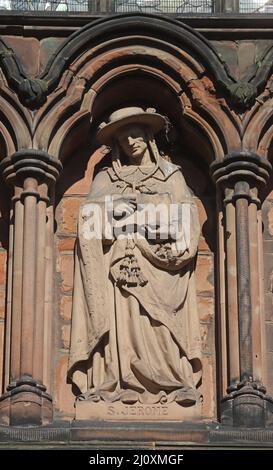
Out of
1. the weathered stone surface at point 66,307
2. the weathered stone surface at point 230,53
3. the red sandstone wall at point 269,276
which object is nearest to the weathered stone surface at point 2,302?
the weathered stone surface at point 66,307

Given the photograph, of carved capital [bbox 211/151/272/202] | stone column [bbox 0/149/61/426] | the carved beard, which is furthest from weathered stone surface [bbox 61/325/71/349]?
carved capital [bbox 211/151/272/202]

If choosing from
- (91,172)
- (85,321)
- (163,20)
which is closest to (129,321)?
(85,321)

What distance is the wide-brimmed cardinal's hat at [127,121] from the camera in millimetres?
15422

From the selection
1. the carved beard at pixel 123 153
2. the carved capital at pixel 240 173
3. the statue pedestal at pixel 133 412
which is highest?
the carved beard at pixel 123 153

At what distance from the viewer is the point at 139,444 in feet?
45.9

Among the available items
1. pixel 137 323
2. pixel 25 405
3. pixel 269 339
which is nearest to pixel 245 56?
pixel 269 339

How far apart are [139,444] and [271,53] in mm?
3301

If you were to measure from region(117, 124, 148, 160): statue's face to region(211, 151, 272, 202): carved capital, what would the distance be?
2.07ft

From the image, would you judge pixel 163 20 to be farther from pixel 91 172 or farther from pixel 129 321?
pixel 129 321

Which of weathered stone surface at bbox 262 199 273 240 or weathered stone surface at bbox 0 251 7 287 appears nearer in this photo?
weathered stone surface at bbox 0 251 7 287

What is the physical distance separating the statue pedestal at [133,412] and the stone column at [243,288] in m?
0.30

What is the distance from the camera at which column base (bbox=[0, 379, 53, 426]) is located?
46.8ft

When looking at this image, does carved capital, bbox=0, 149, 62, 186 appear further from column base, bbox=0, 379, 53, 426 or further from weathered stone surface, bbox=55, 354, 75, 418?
column base, bbox=0, 379, 53, 426

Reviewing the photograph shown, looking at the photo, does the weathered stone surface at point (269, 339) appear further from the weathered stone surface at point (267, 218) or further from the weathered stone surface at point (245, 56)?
the weathered stone surface at point (245, 56)
